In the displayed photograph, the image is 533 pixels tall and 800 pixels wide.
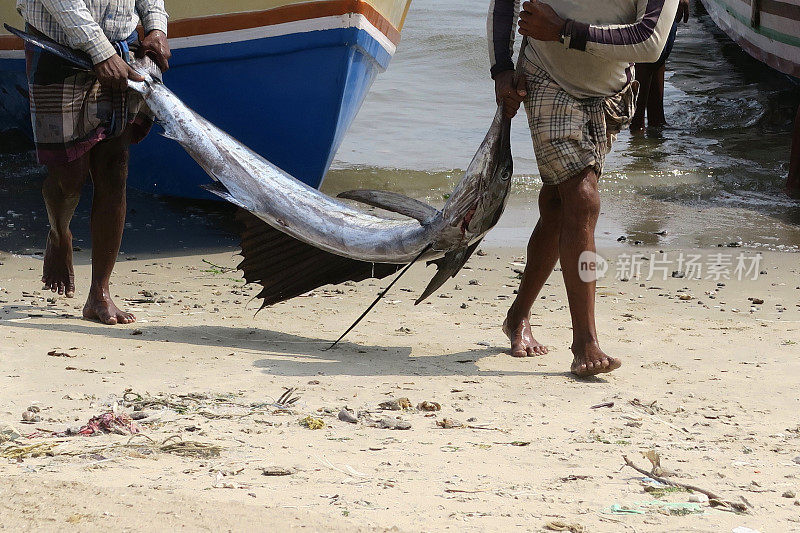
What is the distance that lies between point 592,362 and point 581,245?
0.46 meters

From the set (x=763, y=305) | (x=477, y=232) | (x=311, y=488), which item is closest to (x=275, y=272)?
(x=477, y=232)

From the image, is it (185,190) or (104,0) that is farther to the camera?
(185,190)

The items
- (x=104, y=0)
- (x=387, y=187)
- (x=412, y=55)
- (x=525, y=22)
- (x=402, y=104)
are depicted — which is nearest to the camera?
(x=525, y=22)

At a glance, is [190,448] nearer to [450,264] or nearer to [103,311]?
[450,264]

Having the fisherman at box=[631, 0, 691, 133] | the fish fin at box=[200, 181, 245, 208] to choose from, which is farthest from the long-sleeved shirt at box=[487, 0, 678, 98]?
the fisherman at box=[631, 0, 691, 133]

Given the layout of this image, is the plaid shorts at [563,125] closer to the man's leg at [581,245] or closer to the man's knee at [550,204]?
the man's leg at [581,245]

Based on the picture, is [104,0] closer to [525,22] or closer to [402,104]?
[525,22]

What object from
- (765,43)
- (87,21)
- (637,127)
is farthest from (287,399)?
(765,43)

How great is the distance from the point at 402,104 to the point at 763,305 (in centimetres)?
800

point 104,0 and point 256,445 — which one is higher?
point 104,0

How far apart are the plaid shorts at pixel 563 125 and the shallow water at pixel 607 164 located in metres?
3.01

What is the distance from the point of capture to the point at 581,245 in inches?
157

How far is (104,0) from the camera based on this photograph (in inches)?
173

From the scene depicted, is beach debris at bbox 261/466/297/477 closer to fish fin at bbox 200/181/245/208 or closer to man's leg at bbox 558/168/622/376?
man's leg at bbox 558/168/622/376
